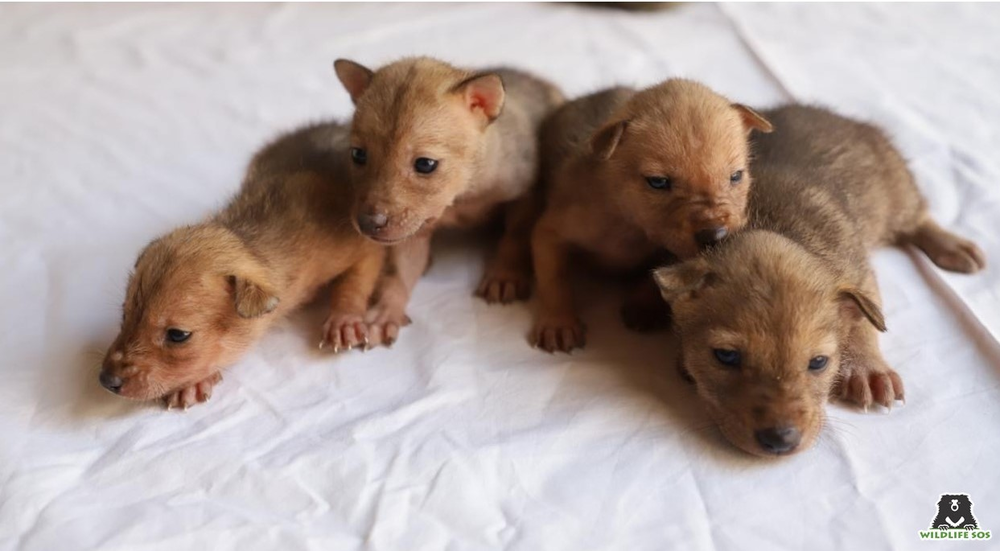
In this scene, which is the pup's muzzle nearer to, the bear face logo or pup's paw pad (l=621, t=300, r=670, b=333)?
pup's paw pad (l=621, t=300, r=670, b=333)

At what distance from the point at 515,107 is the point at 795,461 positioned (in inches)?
85.4

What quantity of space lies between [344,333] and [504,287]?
2.54ft

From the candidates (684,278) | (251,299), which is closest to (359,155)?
(251,299)

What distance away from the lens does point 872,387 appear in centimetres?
318

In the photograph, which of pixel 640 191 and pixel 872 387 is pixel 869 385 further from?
pixel 640 191

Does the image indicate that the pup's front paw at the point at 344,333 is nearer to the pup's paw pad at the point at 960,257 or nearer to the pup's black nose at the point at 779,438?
the pup's black nose at the point at 779,438

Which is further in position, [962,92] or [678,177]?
[962,92]

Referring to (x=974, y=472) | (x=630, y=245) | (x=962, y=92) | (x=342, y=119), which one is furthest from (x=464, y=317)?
(x=962, y=92)

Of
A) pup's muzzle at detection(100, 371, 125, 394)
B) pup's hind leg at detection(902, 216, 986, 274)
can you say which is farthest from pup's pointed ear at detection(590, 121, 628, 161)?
pup's muzzle at detection(100, 371, 125, 394)

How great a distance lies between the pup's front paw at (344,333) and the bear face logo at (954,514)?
2169mm

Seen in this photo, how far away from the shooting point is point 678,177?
11.0 feet

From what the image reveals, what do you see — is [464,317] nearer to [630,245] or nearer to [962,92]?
[630,245]

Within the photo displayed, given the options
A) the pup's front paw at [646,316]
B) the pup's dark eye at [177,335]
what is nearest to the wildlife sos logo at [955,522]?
the pup's front paw at [646,316]

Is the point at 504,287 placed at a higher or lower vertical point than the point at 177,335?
lower
